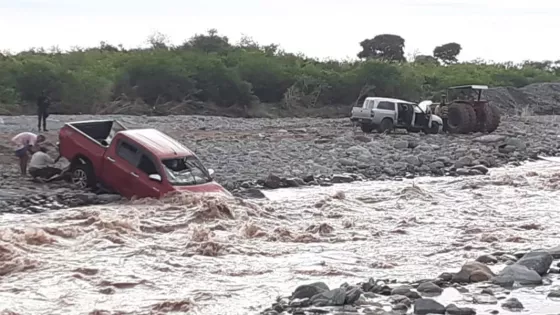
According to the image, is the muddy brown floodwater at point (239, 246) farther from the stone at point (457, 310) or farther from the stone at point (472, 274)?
the stone at point (472, 274)

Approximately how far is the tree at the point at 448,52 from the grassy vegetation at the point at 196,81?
2447 cm

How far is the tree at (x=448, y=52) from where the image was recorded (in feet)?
289

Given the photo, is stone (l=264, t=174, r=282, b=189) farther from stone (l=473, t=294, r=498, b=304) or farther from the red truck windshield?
stone (l=473, t=294, r=498, b=304)

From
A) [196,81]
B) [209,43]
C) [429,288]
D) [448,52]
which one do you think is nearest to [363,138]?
[196,81]

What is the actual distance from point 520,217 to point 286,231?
5510mm

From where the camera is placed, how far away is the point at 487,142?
1353 inches

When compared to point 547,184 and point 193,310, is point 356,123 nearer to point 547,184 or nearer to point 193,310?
point 547,184

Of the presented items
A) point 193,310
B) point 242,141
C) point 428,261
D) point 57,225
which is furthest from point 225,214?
point 242,141

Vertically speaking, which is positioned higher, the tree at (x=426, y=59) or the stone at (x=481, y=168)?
the tree at (x=426, y=59)

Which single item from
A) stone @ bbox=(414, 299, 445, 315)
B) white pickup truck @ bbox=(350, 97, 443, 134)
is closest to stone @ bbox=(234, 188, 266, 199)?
stone @ bbox=(414, 299, 445, 315)

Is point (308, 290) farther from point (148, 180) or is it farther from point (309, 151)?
point (309, 151)

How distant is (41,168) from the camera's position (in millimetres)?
19859

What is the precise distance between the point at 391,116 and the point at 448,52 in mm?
54560

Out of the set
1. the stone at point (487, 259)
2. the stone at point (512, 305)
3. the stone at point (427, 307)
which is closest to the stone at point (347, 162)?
the stone at point (487, 259)
